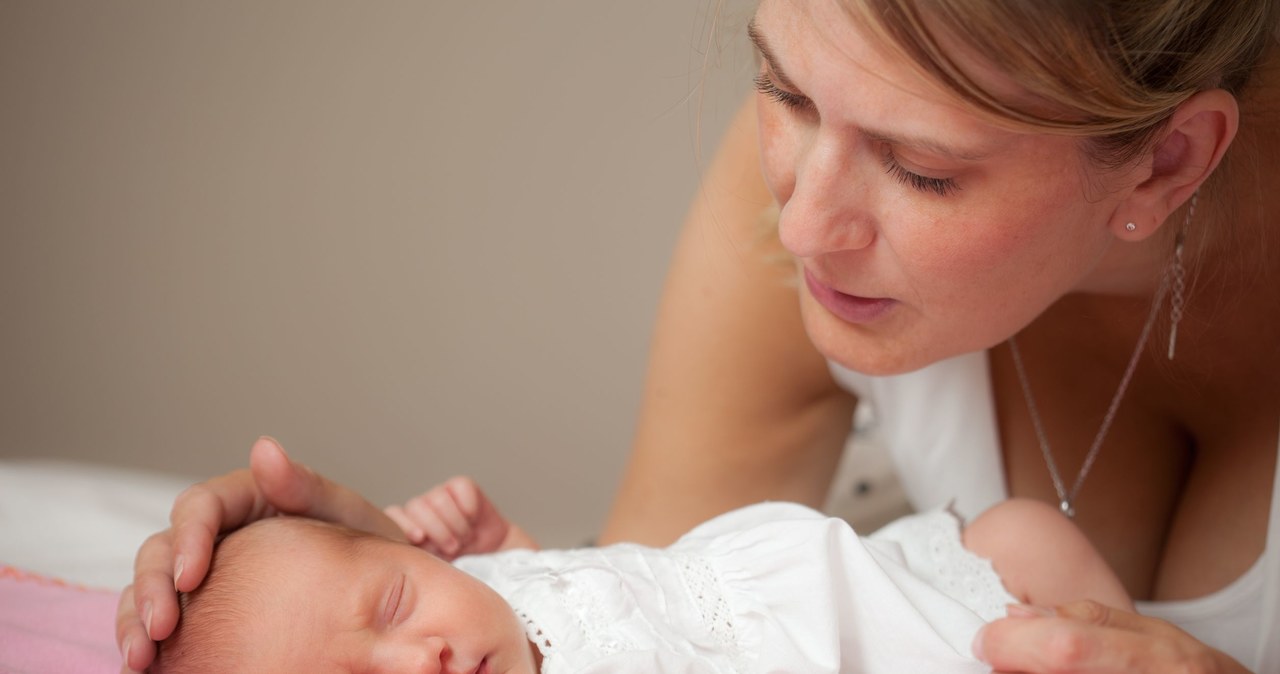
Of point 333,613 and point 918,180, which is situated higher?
point 918,180

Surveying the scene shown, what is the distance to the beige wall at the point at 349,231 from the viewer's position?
2.48 meters

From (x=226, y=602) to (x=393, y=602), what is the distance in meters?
0.16

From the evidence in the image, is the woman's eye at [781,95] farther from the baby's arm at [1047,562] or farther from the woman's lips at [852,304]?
the baby's arm at [1047,562]

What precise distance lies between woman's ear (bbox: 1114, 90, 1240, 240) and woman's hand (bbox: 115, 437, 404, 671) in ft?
2.89

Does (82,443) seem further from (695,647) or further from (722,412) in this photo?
(695,647)

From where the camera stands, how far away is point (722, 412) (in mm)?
1649

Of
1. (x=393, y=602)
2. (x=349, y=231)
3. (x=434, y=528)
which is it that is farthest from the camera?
(x=349, y=231)

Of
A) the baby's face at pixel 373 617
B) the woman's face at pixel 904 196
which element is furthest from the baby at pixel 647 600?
A: the woman's face at pixel 904 196

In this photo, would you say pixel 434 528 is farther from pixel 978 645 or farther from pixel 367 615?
pixel 978 645

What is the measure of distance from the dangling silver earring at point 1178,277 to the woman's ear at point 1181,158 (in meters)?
0.11

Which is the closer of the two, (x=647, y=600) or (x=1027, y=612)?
(x=1027, y=612)

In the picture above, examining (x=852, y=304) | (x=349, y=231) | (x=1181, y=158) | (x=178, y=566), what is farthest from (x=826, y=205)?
(x=349, y=231)

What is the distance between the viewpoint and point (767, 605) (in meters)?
1.22

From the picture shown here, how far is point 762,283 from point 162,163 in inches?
60.6
